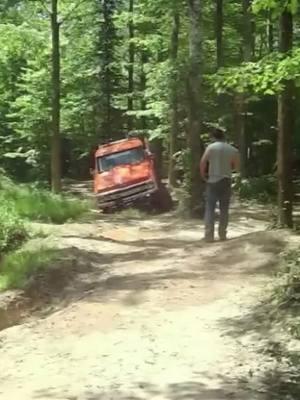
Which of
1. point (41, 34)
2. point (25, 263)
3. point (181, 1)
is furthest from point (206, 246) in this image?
point (41, 34)

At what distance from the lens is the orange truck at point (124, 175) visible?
23414 mm

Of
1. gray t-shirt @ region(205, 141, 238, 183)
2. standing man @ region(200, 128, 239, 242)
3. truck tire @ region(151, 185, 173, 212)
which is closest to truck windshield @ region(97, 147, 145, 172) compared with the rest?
truck tire @ region(151, 185, 173, 212)

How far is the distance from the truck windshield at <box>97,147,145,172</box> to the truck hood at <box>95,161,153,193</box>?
22 cm

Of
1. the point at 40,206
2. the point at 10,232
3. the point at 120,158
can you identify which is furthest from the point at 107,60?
the point at 10,232

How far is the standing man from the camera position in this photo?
44.4 ft

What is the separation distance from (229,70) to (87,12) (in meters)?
28.2

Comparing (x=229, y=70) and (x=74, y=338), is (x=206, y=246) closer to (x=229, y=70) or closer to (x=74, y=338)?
(x=229, y=70)

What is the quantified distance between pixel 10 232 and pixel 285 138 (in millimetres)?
5679

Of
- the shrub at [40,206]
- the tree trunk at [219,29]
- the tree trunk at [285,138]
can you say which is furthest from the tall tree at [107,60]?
the tree trunk at [285,138]

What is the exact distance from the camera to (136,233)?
1786 centimetres

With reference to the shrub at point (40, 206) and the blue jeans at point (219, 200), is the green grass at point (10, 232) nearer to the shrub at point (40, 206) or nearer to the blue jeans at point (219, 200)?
the shrub at point (40, 206)

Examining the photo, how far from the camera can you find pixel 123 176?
938 inches

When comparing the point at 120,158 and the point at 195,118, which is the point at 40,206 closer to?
the point at 195,118

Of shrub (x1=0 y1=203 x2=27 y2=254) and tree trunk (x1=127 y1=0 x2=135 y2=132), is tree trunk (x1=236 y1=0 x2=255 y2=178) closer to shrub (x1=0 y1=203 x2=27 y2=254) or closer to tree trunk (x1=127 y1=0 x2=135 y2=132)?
tree trunk (x1=127 y1=0 x2=135 y2=132)
